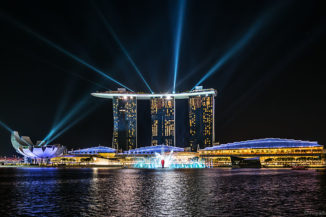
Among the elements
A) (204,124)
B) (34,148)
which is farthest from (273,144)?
(34,148)

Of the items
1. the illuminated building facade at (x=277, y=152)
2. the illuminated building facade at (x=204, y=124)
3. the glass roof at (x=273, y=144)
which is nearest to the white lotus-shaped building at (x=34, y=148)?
the illuminated building facade at (x=277, y=152)

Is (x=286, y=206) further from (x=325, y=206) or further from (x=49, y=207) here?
(x=49, y=207)

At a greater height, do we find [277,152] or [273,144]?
[273,144]

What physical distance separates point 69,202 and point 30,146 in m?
127

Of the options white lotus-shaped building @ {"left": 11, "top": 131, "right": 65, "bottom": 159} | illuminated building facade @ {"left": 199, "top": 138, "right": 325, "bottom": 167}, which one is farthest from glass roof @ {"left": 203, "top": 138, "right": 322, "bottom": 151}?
white lotus-shaped building @ {"left": 11, "top": 131, "right": 65, "bottom": 159}

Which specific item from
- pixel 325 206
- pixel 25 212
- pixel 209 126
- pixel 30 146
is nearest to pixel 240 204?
pixel 325 206

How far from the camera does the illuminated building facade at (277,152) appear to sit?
5290 inches

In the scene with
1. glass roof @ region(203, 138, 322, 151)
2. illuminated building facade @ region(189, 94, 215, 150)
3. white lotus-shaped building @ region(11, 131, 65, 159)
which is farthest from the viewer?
illuminated building facade @ region(189, 94, 215, 150)

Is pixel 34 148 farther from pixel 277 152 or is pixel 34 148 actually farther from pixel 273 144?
pixel 277 152

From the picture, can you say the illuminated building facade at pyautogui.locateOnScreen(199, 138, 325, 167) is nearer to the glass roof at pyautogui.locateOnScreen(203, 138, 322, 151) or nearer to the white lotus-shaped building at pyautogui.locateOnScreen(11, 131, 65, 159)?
the glass roof at pyautogui.locateOnScreen(203, 138, 322, 151)

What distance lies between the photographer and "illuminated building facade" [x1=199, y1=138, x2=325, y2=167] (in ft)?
441

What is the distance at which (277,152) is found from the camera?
140 meters

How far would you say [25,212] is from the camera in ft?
86.9

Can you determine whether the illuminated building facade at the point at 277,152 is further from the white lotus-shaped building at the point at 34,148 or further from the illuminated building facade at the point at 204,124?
the white lotus-shaped building at the point at 34,148
